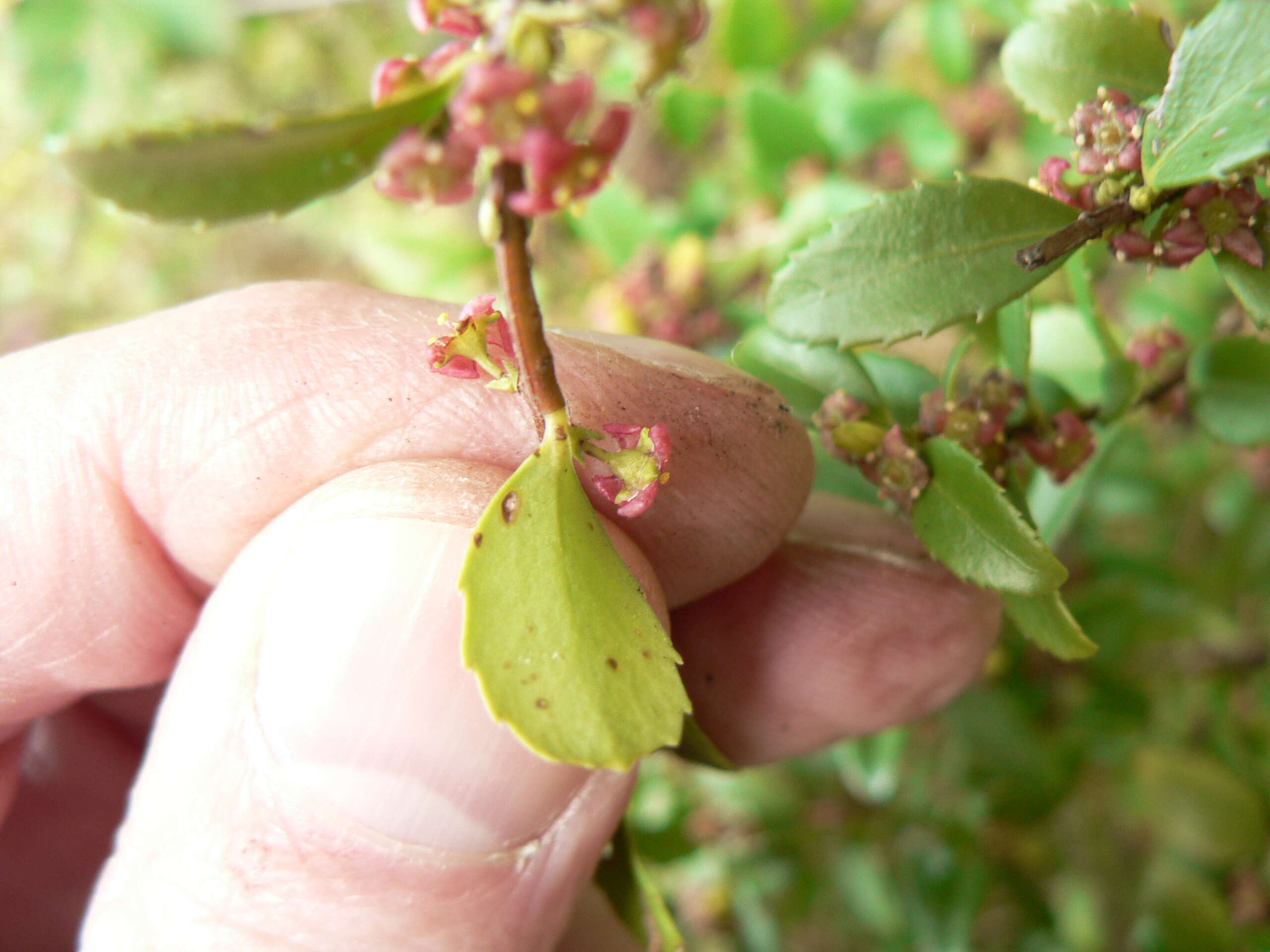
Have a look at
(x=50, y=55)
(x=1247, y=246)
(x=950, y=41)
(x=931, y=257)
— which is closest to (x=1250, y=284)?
(x=1247, y=246)

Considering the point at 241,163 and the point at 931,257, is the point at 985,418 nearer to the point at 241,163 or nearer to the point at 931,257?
the point at 931,257

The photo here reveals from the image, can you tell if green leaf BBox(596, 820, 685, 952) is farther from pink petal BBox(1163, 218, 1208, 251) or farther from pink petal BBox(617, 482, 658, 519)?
pink petal BBox(1163, 218, 1208, 251)

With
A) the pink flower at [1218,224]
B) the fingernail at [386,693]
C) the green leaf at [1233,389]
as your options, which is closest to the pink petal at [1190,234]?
the pink flower at [1218,224]

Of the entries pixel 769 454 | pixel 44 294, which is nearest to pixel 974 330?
pixel 769 454

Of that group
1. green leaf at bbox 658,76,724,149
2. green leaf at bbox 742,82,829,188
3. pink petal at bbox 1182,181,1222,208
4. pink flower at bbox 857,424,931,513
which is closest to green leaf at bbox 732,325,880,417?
pink flower at bbox 857,424,931,513

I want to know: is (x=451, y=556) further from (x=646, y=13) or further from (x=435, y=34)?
(x=435, y=34)
